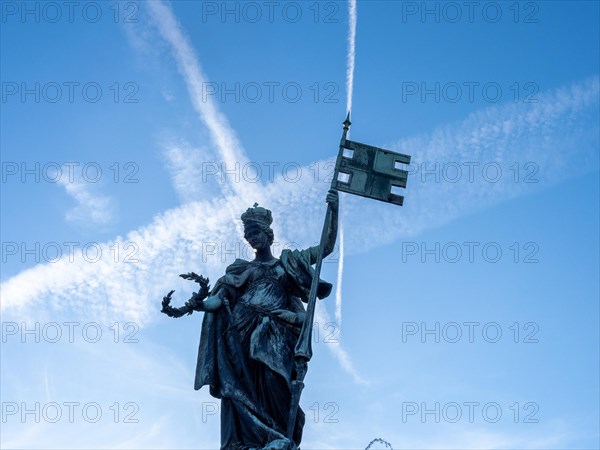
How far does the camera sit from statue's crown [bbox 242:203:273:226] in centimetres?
1980

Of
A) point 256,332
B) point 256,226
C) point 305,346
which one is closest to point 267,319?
point 256,332

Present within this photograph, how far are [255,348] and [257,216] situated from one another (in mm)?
2497

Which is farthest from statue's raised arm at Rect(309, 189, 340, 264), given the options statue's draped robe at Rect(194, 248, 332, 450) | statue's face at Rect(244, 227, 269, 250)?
statue's face at Rect(244, 227, 269, 250)

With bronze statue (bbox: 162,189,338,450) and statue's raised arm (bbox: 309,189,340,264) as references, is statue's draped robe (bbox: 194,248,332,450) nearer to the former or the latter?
bronze statue (bbox: 162,189,338,450)

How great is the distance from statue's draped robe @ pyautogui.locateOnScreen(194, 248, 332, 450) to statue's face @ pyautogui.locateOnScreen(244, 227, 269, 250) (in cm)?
33

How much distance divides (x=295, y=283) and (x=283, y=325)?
86 cm

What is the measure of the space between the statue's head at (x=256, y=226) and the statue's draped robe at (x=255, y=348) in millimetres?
402

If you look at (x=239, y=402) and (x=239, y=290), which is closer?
(x=239, y=402)

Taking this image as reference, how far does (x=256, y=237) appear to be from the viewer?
19812 mm

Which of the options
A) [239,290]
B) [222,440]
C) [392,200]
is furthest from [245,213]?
[222,440]

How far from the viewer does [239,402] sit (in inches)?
722

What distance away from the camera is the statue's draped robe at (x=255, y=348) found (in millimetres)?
18234

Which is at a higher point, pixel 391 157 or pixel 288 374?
pixel 391 157

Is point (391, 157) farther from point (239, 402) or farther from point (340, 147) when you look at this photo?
point (239, 402)
